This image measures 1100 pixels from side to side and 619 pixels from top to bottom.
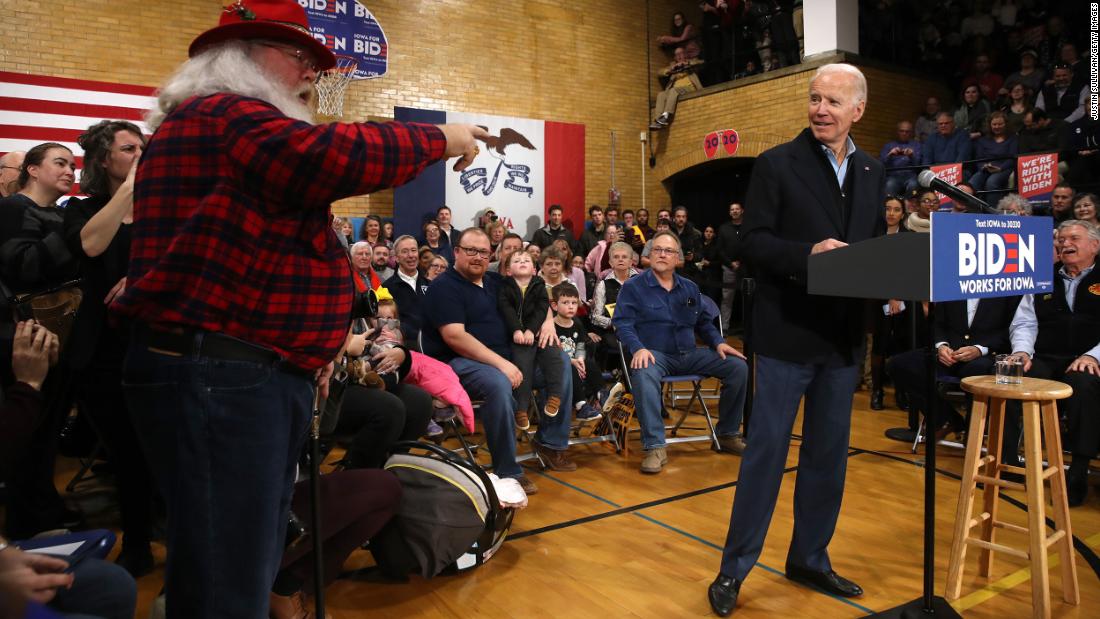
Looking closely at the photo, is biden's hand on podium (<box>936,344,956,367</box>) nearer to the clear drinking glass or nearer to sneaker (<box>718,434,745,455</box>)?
sneaker (<box>718,434,745,455</box>)

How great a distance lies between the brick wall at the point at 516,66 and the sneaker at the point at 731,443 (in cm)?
698

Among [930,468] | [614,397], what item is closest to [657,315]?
[614,397]

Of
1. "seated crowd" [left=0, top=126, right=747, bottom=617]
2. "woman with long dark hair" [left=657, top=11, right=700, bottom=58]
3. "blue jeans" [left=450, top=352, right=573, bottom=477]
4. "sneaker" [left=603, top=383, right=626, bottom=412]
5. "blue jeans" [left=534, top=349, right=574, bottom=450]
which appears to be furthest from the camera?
"woman with long dark hair" [left=657, top=11, right=700, bottom=58]

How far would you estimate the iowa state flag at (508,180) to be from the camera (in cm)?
1030

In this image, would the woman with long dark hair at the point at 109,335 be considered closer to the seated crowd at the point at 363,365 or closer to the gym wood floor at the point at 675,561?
the seated crowd at the point at 363,365

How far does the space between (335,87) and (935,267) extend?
8.67 meters

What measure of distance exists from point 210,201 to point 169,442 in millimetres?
442

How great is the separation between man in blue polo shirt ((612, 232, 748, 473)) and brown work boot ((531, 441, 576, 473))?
542mm

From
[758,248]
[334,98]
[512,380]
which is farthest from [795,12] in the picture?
[758,248]

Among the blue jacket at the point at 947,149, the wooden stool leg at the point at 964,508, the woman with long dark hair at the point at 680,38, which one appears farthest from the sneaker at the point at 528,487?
the woman with long dark hair at the point at 680,38

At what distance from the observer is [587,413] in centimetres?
472

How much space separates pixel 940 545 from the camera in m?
2.99

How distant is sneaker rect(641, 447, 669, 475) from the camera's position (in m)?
4.11

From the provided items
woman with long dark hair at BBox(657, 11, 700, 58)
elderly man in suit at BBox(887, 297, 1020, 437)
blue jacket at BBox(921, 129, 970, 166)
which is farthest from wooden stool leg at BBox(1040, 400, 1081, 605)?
woman with long dark hair at BBox(657, 11, 700, 58)
